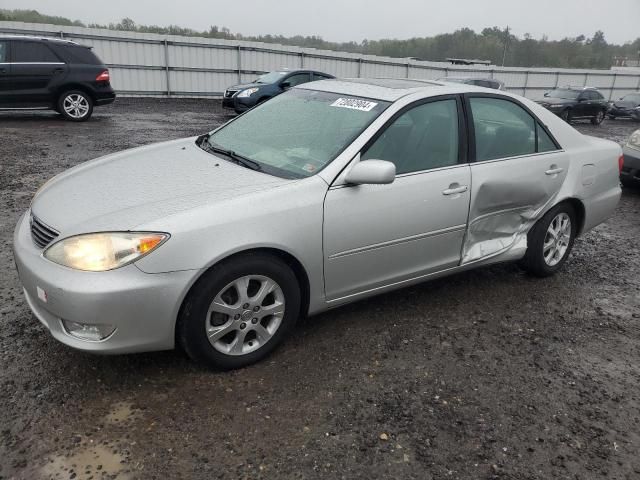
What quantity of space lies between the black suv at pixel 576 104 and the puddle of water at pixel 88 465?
20409 mm

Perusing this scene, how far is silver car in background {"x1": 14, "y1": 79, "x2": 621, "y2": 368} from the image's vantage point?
259cm

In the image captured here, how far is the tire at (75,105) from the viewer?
11.4 meters

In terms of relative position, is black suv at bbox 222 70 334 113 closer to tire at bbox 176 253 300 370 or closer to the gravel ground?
the gravel ground

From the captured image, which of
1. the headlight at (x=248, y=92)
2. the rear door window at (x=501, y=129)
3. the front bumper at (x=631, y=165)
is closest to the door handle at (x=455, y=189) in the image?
the rear door window at (x=501, y=129)

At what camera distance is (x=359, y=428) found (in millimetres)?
2574

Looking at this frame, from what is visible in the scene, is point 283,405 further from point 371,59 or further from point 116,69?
point 371,59

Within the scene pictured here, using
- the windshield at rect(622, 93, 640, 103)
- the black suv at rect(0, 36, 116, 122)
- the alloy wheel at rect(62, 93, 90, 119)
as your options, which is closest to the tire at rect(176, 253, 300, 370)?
the black suv at rect(0, 36, 116, 122)

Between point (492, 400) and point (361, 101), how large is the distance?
2.05 metres

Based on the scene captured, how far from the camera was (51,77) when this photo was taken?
10969mm

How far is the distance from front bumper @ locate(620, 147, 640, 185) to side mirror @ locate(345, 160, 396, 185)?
6.17 metres

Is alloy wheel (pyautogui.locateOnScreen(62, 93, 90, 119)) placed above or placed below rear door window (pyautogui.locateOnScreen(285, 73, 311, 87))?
below

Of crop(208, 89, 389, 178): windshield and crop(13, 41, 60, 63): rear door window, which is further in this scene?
crop(13, 41, 60, 63): rear door window

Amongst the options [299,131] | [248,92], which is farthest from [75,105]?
[299,131]

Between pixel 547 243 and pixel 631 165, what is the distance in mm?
4328
